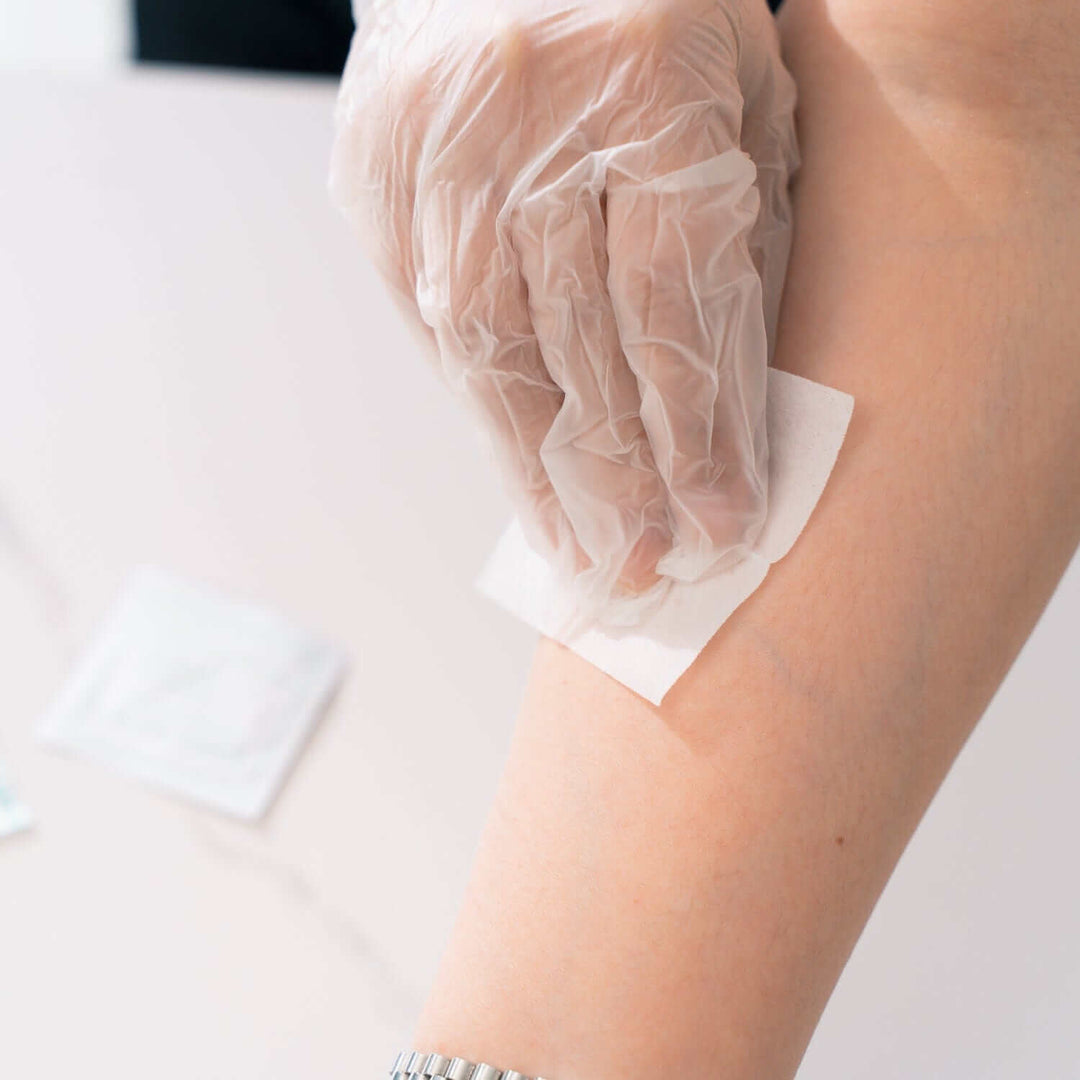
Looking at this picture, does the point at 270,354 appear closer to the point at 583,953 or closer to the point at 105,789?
the point at 105,789

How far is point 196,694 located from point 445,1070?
0.62 metres

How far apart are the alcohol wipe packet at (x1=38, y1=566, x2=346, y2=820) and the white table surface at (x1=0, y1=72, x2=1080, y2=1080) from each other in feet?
0.07

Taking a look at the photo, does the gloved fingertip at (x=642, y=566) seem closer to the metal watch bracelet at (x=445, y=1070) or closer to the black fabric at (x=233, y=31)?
the metal watch bracelet at (x=445, y=1070)

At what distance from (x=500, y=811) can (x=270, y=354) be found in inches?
31.9

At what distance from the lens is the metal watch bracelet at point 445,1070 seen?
651 millimetres

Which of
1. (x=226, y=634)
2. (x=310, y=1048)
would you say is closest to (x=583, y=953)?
(x=310, y=1048)

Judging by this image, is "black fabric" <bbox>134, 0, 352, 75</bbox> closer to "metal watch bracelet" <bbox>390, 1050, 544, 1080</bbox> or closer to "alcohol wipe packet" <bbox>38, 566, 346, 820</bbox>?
"alcohol wipe packet" <bbox>38, 566, 346, 820</bbox>

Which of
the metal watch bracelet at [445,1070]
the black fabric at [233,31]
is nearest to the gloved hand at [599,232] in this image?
the metal watch bracelet at [445,1070]

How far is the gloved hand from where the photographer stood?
0.63 m

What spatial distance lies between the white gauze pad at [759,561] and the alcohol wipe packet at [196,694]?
492mm

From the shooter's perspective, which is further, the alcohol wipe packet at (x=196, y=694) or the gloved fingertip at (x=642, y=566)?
the alcohol wipe packet at (x=196, y=694)

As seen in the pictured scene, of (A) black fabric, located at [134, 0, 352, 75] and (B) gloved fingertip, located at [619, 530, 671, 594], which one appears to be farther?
(A) black fabric, located at [134, 0, 352, 75]

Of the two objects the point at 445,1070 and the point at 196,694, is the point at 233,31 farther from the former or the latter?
the point at 445,1070

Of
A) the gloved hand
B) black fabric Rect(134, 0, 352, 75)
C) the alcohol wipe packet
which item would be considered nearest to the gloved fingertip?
the gloved hand
